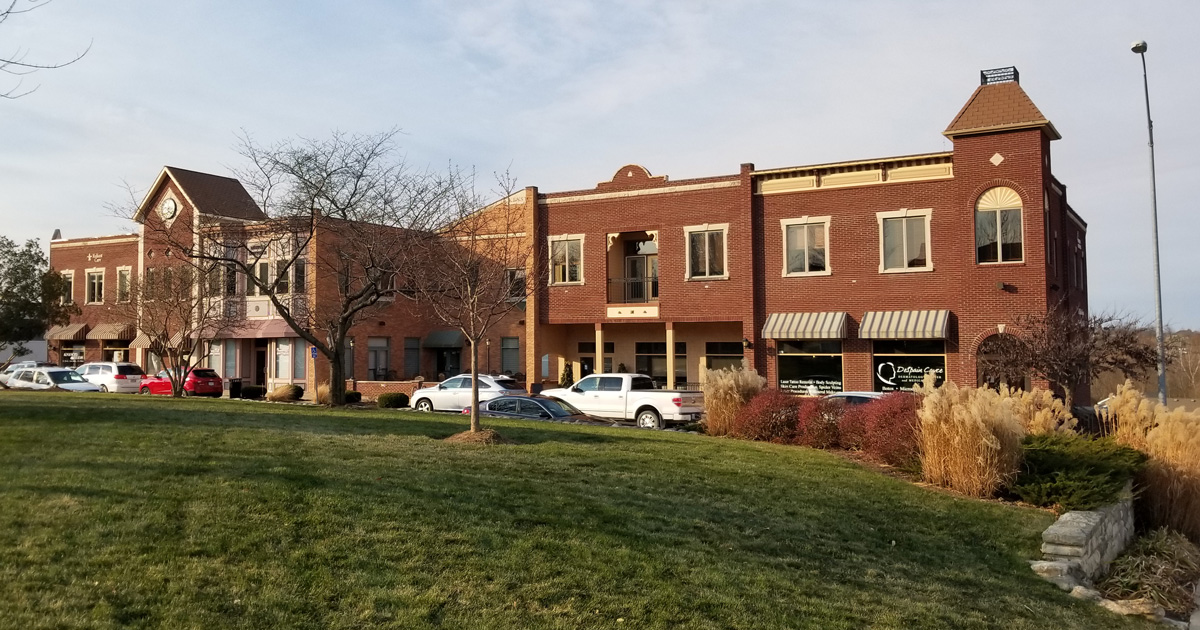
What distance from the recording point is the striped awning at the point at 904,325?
28.0 metres

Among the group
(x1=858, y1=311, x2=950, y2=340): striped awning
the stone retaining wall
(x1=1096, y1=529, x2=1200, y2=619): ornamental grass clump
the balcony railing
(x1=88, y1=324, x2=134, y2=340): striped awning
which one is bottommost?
(x1=1096, y1=529, x2=1200, y2=619): ornamental grass clump

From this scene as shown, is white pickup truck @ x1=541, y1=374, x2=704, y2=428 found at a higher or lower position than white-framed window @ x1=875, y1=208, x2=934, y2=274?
lower

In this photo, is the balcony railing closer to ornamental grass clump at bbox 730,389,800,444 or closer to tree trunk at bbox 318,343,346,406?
tree trunk at bbox 318,343,346,406

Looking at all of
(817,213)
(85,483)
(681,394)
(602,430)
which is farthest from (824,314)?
(85,483)

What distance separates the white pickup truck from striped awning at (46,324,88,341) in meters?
36.5

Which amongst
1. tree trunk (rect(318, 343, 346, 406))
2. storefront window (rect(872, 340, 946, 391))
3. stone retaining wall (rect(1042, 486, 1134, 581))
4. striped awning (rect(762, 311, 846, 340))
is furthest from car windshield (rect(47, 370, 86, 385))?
stone retaining wall (rect(1042, 486, 1134, 581))

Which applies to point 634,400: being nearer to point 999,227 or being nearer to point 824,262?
point 824,262

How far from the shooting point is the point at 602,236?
34375mm

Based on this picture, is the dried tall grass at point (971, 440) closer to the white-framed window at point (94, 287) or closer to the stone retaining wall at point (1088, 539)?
the stone retaining wall at point (1088, 539)

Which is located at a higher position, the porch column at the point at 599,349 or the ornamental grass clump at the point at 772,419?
the porch column at the point at 599,349

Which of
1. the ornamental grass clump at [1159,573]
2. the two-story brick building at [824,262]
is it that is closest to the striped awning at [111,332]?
the two-story brick building at [824,262]

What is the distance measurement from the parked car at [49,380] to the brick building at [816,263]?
666cm

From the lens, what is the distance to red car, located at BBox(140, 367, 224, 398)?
1396 inches

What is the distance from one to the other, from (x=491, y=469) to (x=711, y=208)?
23123mm
